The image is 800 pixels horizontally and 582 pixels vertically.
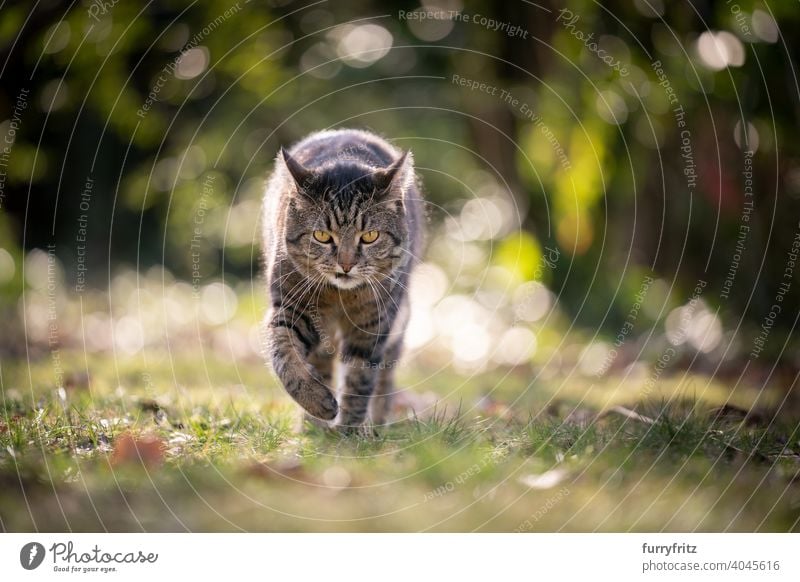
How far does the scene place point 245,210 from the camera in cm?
1455

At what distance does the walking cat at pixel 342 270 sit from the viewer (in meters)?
5.11

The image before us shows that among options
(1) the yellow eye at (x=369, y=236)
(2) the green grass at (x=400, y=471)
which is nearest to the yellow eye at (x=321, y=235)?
(1) the yellow eye at (x=369, y=236)

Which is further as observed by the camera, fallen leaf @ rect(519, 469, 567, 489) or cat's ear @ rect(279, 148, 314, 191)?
cat's ear @ rect(279, 148, 314, 191)

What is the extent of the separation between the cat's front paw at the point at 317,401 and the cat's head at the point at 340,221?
781 millimetres

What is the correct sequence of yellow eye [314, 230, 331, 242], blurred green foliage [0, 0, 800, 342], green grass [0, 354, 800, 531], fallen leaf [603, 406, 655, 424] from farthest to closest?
blurred green foliage [0, 0, 800, 342] < yellow eye [314, 230, 331, 242] < fallen leaf [603, 406, 655, 424] < green grass [0, 354, 800, 531]

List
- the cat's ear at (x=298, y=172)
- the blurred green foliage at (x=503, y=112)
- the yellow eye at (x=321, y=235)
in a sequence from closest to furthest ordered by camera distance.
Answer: the cat's ear at (x=298, y=172) < the yellow eye at (x=321, y=235) < the blurred green foliage at (x=503, y=112)

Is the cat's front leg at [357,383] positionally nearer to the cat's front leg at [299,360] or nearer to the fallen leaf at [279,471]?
the cat's front leg at [299,360]

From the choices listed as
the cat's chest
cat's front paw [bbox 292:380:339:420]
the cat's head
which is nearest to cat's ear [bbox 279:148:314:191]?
the cat's head

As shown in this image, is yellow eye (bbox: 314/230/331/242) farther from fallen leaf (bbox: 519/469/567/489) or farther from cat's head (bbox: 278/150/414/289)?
fallen leaf (bbox: 519/469/567/489)

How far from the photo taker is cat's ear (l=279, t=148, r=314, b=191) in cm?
505

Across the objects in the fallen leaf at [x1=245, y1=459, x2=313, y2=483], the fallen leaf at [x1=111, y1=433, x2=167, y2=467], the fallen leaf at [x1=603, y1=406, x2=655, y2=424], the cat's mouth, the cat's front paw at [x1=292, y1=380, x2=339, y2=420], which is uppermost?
the cat's mouth

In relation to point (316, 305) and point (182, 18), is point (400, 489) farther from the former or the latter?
point (182, 18)

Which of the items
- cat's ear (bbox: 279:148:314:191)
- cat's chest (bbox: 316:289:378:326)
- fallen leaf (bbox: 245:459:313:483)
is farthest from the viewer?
cat's chest (bbox: 316:289:378:326)

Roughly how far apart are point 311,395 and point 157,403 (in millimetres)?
1177
